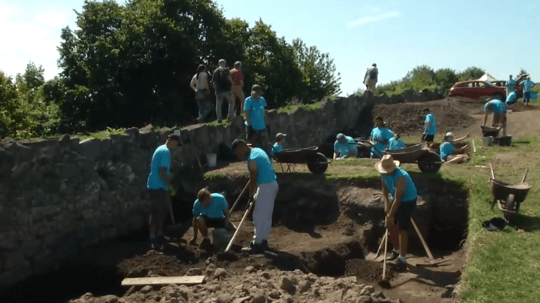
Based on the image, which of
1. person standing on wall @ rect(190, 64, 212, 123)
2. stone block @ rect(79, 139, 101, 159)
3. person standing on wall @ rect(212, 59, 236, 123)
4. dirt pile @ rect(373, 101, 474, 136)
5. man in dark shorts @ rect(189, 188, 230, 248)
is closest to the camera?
man in dark shorts @ rect(189, 188, 230, 248)

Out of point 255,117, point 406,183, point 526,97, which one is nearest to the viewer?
point 406,183

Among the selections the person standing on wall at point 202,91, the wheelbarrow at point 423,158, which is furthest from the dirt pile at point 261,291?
the person standing on wall at point 202,91

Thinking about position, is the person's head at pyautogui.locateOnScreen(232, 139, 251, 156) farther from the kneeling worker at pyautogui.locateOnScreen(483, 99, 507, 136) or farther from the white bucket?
the kneeling worker at pyautogui.locateOnScreen(483, 99, 507, 136)

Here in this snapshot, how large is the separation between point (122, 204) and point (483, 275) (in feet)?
23.1

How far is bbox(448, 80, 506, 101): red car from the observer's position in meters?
31.6

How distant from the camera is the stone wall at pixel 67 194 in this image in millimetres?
9633

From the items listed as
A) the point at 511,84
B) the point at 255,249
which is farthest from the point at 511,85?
the point at 255,249

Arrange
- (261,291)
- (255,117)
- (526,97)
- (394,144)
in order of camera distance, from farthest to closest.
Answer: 1. (526,97)
2. (394,144)
3. (255,117)
4. (261,291)

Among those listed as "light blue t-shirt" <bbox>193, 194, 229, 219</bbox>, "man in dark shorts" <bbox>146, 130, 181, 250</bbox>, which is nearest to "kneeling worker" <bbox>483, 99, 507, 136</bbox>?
"light blue t-shirt" <bbox>193, 194, 229, 219</bbox>

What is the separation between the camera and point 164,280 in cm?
845

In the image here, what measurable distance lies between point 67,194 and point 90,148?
3.38 ft

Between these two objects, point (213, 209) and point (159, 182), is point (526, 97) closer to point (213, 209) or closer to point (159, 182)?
point (213, 209)

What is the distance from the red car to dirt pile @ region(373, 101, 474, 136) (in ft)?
18.3

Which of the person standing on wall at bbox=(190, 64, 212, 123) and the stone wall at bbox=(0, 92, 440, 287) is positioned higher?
the person standing on wall at bbox=(190, 64, 212, 123)
